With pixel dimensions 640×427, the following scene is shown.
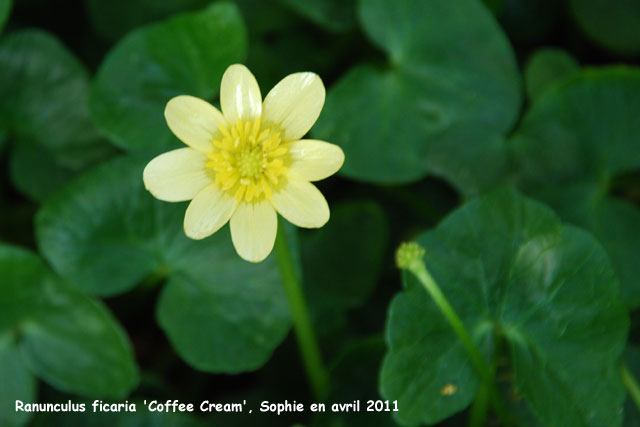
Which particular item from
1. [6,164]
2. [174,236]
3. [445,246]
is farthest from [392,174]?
[6,164]

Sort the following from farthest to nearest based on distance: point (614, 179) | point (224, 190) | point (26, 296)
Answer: point (614, 179) < point (26, 296) < point (224, 190)

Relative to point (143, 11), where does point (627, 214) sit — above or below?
below

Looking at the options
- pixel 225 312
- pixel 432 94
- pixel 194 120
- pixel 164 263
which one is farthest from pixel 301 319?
pixel 432 94

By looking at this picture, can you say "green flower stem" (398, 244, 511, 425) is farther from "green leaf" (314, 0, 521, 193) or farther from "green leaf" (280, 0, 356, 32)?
"green leaf" (280, 0, 356, 32)

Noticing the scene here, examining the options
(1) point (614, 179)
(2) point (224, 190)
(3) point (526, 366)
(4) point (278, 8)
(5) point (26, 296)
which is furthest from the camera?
(4) point (278, 8)

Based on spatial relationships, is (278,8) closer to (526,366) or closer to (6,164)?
(6,164)

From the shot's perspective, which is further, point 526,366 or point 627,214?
point 627,214

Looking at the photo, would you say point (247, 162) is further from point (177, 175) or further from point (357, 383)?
point (357, 383)

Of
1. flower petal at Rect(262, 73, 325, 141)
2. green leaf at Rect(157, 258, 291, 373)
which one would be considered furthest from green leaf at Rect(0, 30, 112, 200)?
flower petal at Rect(262, 73, 325, 141)
